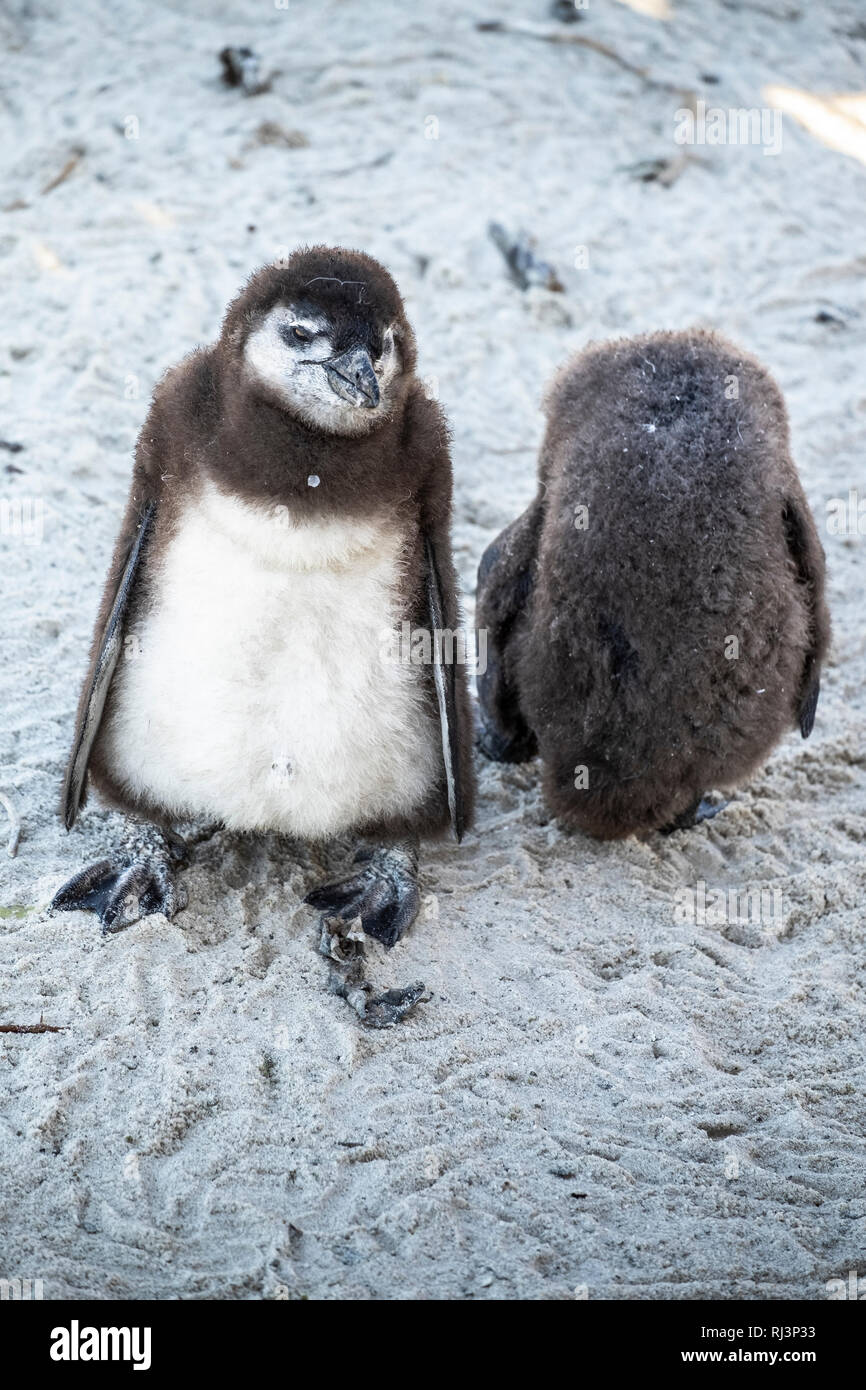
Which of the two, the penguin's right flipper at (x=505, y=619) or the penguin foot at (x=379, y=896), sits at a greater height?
the penguin's right flipper at (x=505, y=619)

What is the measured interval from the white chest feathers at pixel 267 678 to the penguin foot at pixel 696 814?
947mm

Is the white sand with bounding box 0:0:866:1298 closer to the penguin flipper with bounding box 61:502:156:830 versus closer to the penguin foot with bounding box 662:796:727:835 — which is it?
the penguin foot with bounding box 662:796:727:835

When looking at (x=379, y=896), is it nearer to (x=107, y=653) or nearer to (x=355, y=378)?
(x=107, y=653)

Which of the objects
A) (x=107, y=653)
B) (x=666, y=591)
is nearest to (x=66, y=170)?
(x=107, y=653)

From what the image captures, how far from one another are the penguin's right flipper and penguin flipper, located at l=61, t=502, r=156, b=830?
A: 1.07m

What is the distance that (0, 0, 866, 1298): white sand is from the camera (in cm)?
244

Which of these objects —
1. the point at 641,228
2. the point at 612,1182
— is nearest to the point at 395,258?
the point at 641,228

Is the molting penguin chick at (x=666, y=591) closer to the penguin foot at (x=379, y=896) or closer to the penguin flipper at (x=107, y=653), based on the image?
the penguin foot at (x=379, y=896)

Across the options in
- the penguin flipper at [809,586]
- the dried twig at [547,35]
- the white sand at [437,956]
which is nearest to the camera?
the white sand at [437,956]

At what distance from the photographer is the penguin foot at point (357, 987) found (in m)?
3.00

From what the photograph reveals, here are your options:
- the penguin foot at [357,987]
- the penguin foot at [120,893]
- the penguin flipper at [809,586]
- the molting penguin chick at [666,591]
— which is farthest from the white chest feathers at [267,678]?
the penguin flipper at [809,586]

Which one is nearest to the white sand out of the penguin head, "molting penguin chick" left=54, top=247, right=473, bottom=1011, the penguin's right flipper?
the penguin's right flipper

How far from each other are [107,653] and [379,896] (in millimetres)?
916

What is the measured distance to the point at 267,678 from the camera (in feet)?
10.1
